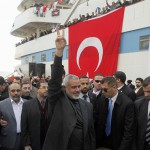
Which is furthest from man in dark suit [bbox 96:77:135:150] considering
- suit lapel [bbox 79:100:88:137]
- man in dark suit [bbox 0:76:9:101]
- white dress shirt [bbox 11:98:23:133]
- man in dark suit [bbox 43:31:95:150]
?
man in dark suit [bbox 0:76:9:101]

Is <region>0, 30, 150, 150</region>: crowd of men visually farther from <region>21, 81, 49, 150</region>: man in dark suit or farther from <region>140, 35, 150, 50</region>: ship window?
<region>140, 35, 150, 50</region>: ship window

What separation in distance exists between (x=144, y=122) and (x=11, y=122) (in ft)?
6.64

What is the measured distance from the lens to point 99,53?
1255cm

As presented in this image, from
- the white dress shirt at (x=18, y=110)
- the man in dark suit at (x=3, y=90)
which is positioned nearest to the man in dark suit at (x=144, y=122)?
the white dress shirt at (x=18, y=110)

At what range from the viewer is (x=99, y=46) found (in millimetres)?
12602

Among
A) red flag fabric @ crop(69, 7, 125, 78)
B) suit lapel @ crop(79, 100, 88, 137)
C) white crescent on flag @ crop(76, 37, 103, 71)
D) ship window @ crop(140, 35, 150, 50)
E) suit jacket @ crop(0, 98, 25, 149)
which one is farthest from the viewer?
white crescent on flag @ crop(76, 37, 103, 71)

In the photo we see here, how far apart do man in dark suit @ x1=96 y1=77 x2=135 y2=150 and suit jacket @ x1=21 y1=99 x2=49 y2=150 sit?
0.90 metres

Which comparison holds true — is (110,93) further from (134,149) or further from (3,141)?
(3,141)

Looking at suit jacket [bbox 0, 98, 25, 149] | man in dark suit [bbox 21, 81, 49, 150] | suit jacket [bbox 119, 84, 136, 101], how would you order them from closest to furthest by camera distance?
man in dark suit [bbox 21, 81, 49, 150], suit jacket [bbox 0, 98, 25, 149], suit jacket [bbox 119, 84, 136, 101]

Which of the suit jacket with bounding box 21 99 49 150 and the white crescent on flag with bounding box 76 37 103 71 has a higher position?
the white crescent on flag with bounding box 76 37 103 71

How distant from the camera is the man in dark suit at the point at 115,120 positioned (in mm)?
3787

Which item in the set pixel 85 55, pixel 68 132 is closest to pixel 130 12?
pixel 85 55

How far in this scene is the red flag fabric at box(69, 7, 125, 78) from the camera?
12.2 meters

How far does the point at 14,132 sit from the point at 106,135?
4.75 feet
